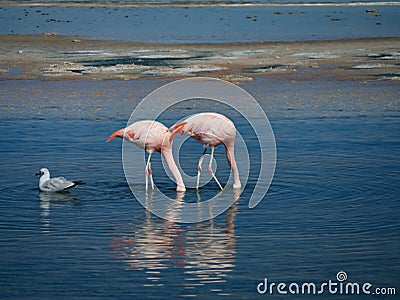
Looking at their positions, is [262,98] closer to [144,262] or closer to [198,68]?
[198,68]

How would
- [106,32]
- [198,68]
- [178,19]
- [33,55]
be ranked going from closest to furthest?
1. [198,68]
2. [33,55]
3. [106,32]
4. [178,19]

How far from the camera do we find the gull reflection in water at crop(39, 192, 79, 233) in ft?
33.3

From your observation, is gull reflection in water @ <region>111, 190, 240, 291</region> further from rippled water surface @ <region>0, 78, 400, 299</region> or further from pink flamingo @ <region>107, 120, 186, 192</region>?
pink flamingo @ <region>107, 120, 186, 192</region>

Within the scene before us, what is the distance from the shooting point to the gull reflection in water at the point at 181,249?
8.06 m

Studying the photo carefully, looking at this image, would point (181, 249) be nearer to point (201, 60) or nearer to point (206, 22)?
point (201, 60)

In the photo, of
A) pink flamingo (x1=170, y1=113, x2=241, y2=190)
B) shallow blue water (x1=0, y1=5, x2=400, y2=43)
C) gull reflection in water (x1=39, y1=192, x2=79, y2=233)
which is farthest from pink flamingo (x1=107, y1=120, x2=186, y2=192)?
shallow blue water (x1=0, y1=5, x2=400, y2=43)

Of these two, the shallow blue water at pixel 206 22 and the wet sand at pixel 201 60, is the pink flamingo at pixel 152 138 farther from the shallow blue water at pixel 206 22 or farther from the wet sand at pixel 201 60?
the shallow blue water at pixel 206 22

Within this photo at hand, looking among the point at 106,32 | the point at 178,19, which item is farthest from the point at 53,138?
the point at 178,19

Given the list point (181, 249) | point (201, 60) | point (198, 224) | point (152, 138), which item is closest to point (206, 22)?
point (201, 60)

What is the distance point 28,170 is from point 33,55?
50.6ft

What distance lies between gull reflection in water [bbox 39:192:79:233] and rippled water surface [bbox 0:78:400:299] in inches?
0.9

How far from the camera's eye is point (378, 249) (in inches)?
346

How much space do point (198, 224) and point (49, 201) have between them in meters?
2.12

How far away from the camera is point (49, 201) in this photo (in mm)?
10977
